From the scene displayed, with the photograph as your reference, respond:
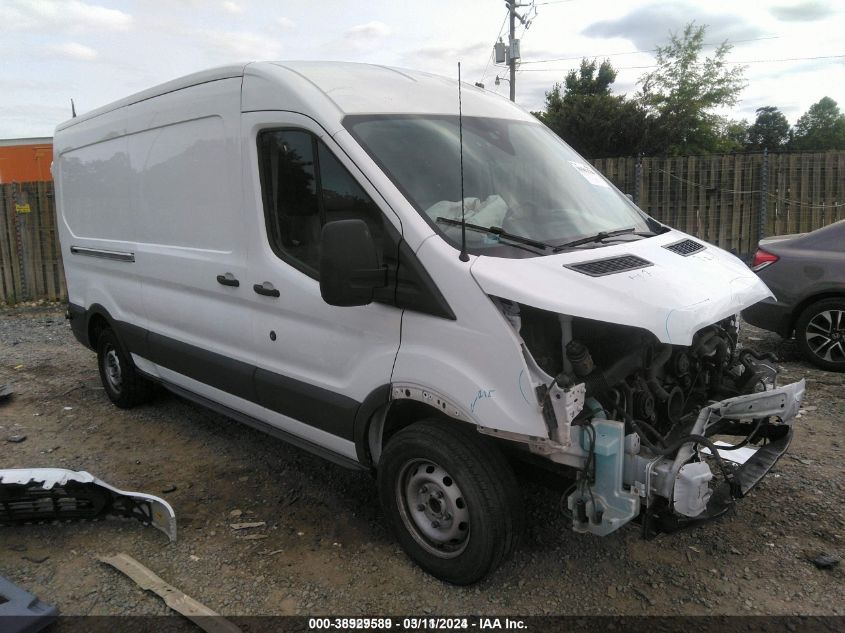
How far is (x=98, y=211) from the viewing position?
5.36 metres

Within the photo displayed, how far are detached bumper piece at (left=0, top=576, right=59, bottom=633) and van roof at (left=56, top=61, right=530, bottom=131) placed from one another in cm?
263

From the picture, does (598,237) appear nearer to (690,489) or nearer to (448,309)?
(448,309)

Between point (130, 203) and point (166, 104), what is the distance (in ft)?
2.97

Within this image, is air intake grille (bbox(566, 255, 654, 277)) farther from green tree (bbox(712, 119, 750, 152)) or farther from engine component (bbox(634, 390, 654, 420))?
green tree (bbox(712, 119, 750, 152))

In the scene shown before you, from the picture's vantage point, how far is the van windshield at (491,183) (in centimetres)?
294

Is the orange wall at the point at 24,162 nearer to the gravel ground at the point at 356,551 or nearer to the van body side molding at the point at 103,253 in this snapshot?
the van body side molding at the point at 103,253

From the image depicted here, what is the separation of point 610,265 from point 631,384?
0.57m

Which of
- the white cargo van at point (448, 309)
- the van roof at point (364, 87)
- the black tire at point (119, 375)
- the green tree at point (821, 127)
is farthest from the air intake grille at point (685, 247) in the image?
the green tree at point (821, 127)

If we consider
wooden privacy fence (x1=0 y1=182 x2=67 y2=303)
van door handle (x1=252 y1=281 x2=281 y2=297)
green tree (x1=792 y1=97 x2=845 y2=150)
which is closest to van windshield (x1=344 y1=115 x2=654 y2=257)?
van door handle (x1=252 y1=281 x2=281 y2=297)

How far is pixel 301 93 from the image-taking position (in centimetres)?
324

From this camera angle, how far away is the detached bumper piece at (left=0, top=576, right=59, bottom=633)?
9.02ft

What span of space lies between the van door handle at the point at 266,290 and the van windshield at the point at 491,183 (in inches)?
38.0

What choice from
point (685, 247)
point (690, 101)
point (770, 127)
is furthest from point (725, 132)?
point (685, 247)

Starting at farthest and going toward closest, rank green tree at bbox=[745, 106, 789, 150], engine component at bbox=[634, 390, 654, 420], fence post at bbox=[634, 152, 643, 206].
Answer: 1. green tree at bbox=[745, 106, 789, 150]
2. fence post at bbox=[634, 152, 643, 206]
3. engine component at bbox=[634, 390, 654, 420]
